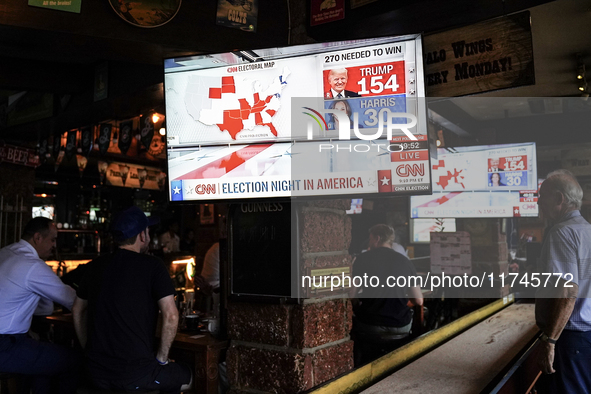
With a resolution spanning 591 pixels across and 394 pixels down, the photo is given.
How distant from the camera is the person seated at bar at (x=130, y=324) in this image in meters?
2.21

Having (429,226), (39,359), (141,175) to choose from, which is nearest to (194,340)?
(39,359)

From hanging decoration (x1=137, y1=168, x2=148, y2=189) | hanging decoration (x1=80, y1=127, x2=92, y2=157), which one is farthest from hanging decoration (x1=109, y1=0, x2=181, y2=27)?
hanging decoration (x1=137, y1=168, x2=148, y2=189)

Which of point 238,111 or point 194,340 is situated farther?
point 194,340

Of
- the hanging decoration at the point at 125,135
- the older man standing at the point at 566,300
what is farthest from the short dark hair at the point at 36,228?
the older man standing at the point at 566,300

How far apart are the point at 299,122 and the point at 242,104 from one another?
0.29m

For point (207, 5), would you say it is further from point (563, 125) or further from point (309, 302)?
point (563, 125)

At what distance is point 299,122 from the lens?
190cm

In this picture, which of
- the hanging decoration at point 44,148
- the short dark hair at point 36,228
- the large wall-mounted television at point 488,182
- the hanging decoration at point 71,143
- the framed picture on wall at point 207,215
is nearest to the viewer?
the short dark hair at point 36,228

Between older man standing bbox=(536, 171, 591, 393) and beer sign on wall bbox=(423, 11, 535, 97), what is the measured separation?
3.18 feet

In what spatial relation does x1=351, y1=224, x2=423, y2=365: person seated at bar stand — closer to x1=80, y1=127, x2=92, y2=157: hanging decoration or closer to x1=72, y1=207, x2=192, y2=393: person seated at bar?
x1=72, y1=207, x2=192, y2=393: person seated at bar

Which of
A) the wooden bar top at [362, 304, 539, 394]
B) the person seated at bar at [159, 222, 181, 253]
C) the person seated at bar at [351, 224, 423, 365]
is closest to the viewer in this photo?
the wooden bar top at [362, 304, 539, 394]

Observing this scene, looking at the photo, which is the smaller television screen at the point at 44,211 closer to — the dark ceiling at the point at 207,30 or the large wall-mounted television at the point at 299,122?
the dark ceiling at the point at 207,30

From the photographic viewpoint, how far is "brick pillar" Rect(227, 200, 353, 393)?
76.4 inches

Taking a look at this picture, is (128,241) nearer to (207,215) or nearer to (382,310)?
(382,310)
